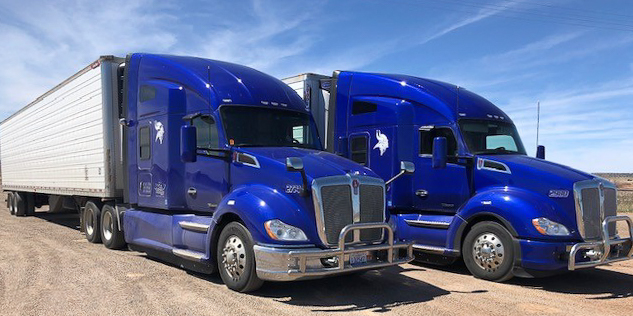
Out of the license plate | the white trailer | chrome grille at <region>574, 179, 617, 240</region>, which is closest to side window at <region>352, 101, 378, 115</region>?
chrome grille at <region>574, 179, 617, 240</region>

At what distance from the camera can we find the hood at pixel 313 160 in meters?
6.16

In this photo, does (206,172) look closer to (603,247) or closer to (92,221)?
(92,221)

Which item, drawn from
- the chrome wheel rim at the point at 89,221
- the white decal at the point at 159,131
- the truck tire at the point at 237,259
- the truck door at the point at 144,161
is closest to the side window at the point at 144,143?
the truck door at the point at 144,161

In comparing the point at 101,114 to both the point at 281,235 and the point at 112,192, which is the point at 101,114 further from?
the point at 281,235

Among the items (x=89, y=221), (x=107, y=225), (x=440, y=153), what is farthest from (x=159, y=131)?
(x=440, y=153)

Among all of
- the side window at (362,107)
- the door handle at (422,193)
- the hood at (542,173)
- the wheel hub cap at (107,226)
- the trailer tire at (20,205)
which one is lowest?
the trailer tire at (20,205)

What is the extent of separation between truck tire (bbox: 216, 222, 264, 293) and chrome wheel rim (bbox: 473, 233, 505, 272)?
3.40 meters

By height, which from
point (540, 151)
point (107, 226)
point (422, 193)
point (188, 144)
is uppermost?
point (188, 144)

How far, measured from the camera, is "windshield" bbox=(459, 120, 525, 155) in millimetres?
8336

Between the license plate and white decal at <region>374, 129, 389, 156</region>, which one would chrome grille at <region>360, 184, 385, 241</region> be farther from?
white decal at <region>374, 129, 389, 156</region>

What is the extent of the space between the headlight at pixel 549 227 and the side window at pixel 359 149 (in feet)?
11.1

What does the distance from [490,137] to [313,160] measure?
12.0ft

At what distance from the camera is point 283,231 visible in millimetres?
5746

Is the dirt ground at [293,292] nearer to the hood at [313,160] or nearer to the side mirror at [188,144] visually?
the hood at [313,160]
